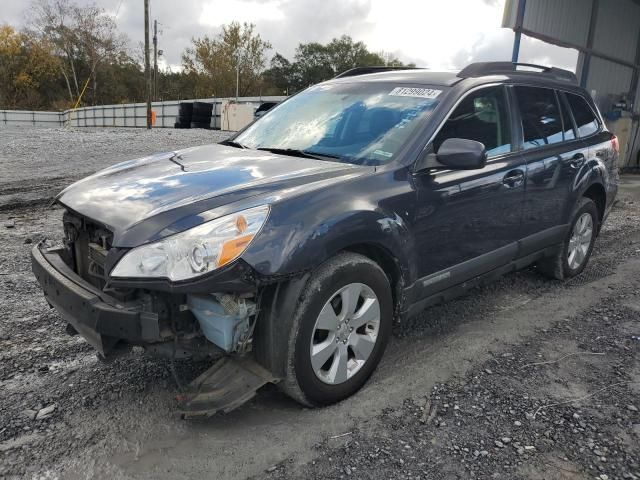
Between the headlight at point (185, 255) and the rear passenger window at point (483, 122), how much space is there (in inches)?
62.0

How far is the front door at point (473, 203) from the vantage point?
324 cm

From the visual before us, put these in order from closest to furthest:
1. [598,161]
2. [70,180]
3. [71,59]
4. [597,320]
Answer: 1. [597,320]
2. [598,161]
3. [70,180]
4. [71,59]

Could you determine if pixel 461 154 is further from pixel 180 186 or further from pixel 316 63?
pixel 316 63

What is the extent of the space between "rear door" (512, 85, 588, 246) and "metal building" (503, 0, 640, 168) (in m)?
6.96

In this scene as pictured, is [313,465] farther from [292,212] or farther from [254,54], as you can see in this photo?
[254,54]

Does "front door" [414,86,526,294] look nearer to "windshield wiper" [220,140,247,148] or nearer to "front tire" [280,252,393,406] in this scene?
"front tire" [280,252,393,406]

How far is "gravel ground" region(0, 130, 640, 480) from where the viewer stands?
2.43 meters

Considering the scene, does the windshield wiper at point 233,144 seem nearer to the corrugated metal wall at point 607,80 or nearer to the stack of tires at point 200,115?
the corrugated metal wall at point 607,80

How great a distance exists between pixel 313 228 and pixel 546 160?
2.54 meters

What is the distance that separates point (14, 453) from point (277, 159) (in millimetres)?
2070

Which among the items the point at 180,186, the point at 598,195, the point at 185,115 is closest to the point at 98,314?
the point at 180,186

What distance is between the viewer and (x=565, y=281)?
5047 mm

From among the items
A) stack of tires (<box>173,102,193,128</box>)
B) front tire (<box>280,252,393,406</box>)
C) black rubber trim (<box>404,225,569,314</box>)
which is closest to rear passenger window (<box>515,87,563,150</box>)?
black rubber trim (<box>404,225,569,314</box>)

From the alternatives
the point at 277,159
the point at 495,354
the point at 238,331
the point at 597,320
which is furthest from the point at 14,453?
the point at 597,320
